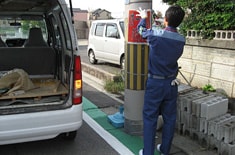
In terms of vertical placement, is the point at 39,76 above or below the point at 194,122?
above

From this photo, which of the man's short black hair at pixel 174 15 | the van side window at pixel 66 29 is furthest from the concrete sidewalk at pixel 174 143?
the man's short black hair at pixel 174 15

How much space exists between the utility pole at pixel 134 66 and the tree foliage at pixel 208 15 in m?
2.47

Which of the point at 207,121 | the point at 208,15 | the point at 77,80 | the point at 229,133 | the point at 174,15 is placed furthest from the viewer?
the point at 208,15

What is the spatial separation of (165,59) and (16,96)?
187cm

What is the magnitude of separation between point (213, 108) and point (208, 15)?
9.69 feet

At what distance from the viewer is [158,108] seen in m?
3.25

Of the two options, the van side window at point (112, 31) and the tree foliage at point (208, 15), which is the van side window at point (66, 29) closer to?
the tree foliage at point (208, 15)

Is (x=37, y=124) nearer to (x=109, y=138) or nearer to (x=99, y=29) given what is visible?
(x=109, y=138)

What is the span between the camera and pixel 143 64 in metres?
3.77

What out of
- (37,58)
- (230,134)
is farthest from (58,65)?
(230,134)

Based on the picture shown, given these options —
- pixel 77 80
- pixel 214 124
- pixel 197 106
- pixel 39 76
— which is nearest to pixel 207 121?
pixel 214 124

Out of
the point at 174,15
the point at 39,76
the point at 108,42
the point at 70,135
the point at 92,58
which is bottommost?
the point at 70,135

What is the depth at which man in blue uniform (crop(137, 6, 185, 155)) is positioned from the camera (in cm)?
300

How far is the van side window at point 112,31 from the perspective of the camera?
9.39 m
